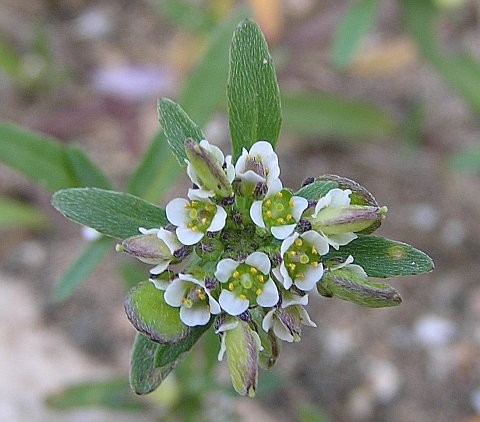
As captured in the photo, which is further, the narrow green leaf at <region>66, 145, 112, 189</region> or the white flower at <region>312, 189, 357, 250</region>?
the narrow green leaf at <region>66, 145, 112, 189</region>

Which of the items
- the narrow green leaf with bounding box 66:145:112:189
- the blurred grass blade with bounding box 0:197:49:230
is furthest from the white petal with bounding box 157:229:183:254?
the blurred grass blade with bounding box 0:197:49:230

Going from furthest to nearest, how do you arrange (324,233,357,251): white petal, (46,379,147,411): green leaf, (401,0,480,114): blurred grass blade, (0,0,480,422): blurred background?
(401,0,480,114): blurred grass blade → (0,0,480,422): blurred background → (46,379,147,411): green leaf → (324,233,357,251): white petal

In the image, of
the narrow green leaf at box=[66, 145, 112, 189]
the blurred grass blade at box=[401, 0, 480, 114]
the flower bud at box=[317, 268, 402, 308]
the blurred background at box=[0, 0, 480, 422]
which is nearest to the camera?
the flower bud at box=[317, 268, 402, 308]

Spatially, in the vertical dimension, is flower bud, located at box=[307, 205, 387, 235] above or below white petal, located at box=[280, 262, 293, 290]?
above

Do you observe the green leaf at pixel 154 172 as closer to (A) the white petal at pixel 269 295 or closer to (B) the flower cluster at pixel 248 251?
(B) the flower cluster at pixel 248 251

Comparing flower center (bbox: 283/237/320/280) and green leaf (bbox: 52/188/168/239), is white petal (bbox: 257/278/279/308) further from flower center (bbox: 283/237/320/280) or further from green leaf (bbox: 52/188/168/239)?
green leaf (bbox: 52/188/168/239)

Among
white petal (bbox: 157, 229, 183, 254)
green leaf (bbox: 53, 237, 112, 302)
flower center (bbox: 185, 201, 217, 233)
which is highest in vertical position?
flower center (bbox: 185, 201, 217, 233)
